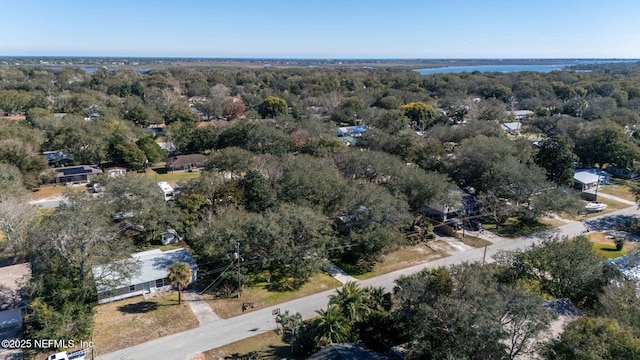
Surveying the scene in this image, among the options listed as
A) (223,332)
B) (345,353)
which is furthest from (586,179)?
(223,332)

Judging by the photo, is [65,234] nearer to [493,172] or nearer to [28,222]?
[28,222]

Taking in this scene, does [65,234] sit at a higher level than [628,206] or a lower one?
higher

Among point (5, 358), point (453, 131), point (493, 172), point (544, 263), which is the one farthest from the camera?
point (453, 131)

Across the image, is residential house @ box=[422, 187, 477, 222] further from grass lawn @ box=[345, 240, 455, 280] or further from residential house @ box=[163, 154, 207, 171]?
residential house @ box=[163, 154, 207, 171]

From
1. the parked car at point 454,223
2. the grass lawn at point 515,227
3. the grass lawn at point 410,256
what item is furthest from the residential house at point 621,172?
the grass lawn at point 410,256

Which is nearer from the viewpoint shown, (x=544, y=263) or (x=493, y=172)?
(x=544, y=263)

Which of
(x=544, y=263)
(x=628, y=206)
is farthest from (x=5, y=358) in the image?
(x=628, y=206)
